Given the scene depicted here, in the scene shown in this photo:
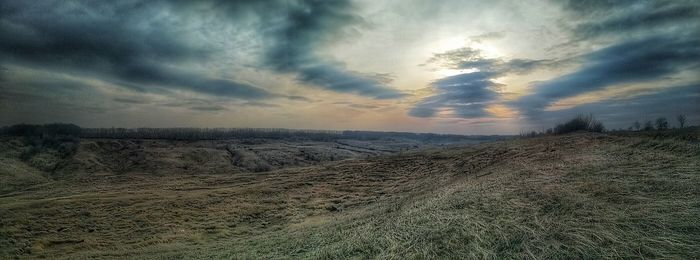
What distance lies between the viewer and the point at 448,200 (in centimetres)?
1012

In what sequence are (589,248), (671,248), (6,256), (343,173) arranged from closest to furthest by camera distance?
(671,248)
(589,248)
(6,256)
(343,173)

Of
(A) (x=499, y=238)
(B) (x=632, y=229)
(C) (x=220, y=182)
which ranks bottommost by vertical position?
(C) (x=220, y=182)

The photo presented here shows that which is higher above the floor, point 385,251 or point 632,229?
point 632,229

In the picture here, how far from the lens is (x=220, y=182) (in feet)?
107

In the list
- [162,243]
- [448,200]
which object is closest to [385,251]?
[448,200]

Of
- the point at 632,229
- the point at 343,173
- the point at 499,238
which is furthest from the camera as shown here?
the point at 343,173

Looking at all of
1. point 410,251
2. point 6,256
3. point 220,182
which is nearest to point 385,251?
point 410,251

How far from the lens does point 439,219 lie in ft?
26.2

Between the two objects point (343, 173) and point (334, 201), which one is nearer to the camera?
point (334, 201)

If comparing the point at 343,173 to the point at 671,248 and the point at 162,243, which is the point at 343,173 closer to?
the point at 162,243

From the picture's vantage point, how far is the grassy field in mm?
5664

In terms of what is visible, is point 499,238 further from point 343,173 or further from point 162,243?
point 343,173

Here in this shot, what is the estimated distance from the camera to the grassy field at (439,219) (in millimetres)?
5664

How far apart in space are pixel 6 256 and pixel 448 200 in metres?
17.9
